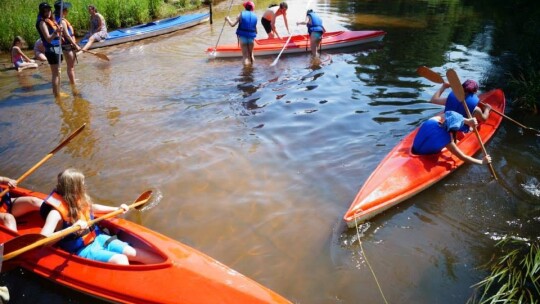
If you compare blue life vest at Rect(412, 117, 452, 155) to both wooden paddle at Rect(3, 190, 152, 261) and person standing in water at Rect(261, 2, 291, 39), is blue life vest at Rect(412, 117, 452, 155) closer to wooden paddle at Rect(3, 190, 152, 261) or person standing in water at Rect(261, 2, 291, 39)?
wooden paddle at Rect(3, 190, 152, 261)

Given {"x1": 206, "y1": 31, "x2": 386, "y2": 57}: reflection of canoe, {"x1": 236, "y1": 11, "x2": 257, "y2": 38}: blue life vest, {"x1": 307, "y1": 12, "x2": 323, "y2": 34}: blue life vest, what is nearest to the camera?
{"x1": 236, "y1": 11, "x2": 257, "y2": 38}: blue life vest

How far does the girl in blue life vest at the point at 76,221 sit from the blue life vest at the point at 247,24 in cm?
694

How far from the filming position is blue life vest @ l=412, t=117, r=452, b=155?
505 centimetres

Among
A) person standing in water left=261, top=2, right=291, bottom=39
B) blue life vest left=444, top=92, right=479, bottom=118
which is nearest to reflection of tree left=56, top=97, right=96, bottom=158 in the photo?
blue life vest left=444, top=92, right=479, bottom=118

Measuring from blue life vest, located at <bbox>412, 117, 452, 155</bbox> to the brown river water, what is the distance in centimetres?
46

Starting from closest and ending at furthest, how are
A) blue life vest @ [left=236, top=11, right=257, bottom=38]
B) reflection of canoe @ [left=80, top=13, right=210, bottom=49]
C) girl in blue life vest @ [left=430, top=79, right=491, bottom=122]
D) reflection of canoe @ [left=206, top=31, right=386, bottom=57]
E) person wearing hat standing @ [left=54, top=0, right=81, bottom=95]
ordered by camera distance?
girl in blue life vest @ [left=430, top=79, right=491, bottom=122] → person wearing hat standing @ [left=54, top=0, right=81, bottom=95] → blue life vest @ [left=236, top=11, right=257, bottom=38] → reflection of canoe @ [left=206, top=31, right=386, bottom=57] → reflection of canoe @ [left=80, top=13, right=210, bottom=49]

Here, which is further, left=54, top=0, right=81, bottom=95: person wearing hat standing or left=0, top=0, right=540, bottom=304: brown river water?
left=54, top=0, right=81, bottom=95: person wearing hat standing

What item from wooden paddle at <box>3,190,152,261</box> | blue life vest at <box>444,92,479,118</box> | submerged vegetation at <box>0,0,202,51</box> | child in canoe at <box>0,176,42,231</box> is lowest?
child in canoe at <box>0,176,42,231</box>

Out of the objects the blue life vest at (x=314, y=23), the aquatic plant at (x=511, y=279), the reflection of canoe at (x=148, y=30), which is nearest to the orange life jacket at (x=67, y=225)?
the aquatic plant at (x=511, y=279)

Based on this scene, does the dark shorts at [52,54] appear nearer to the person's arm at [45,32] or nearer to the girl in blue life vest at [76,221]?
the person's arm at [45,32]

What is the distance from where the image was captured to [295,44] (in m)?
11.3

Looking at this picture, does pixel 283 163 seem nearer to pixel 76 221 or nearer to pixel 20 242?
pixel 76 221

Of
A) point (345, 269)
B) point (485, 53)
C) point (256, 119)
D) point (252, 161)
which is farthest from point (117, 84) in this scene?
point (485, 53)

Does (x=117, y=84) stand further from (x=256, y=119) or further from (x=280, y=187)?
(x=280, y=187)
